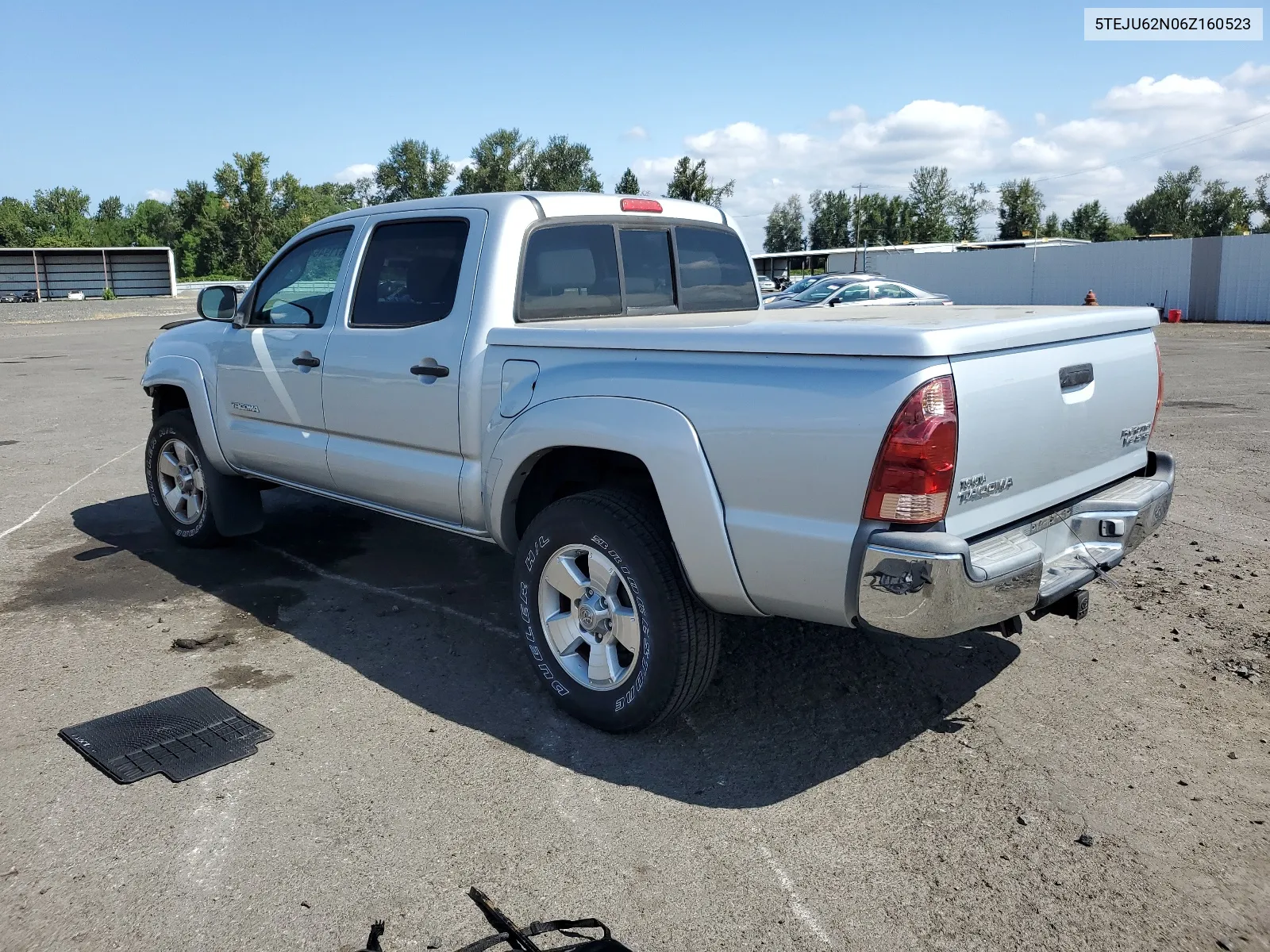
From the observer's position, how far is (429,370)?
4324 mm

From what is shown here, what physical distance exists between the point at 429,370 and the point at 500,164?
108 metres

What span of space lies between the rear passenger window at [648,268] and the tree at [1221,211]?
304ft

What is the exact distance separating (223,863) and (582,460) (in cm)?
192

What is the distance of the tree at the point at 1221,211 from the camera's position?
84.4 m

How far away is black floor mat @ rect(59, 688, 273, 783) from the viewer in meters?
3.61

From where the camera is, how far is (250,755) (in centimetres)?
370

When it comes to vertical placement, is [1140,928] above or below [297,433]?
below

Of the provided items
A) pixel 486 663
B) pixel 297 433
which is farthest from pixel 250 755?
pixel 297 433

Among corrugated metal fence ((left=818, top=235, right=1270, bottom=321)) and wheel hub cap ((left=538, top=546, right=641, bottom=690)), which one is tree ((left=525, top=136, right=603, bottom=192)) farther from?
wheel hub cap ((left=538, top=546, right=641, bottom=690))

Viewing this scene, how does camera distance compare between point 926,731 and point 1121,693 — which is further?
point 1121,693

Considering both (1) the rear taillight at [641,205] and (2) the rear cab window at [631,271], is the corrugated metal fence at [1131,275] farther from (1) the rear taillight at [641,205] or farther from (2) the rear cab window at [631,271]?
(1) the rear taillight at [641,205]

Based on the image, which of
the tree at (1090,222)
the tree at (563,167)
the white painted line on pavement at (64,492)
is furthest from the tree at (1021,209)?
the white painted line on pavement at (64,492)

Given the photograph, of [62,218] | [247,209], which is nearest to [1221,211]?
[247,209]

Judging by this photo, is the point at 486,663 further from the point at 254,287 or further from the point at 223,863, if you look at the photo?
the point at 254,287
